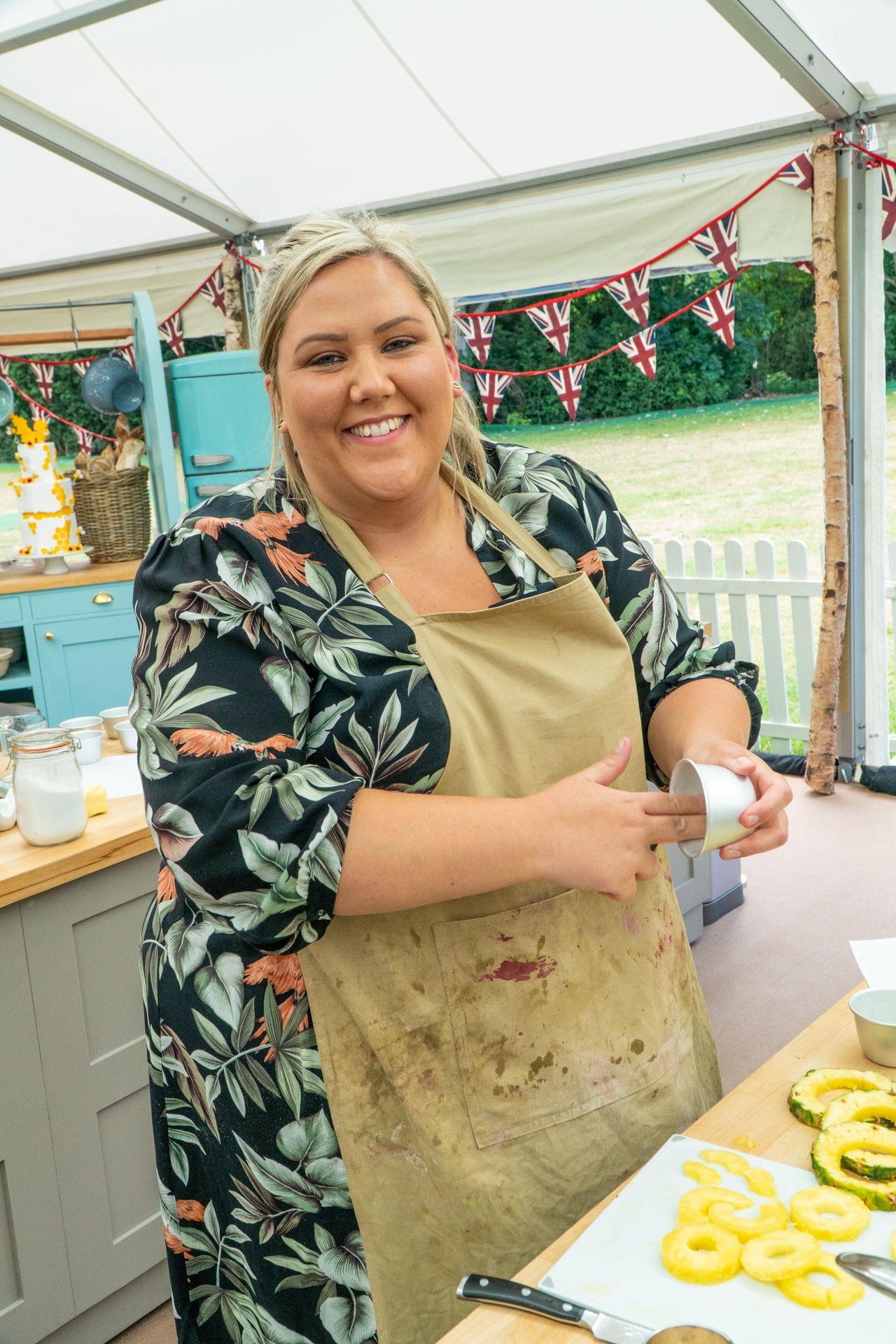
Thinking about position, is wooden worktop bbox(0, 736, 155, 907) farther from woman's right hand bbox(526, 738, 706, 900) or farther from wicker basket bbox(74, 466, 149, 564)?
wicker basket bbox(74, 466, 149, 564)

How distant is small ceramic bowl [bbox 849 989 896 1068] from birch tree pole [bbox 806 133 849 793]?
3.60 metres

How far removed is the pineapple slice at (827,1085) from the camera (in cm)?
110

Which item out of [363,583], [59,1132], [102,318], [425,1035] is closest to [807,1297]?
[425,1035]

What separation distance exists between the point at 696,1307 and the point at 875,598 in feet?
14.3

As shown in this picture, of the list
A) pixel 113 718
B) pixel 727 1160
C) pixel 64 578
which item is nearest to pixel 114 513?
pixel 64 578

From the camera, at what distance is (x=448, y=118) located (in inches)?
191

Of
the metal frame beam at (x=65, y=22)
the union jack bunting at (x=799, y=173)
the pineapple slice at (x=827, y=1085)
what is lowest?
the pineapple slice at (x=827, y=1085)

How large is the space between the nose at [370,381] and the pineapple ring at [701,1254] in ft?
2.76

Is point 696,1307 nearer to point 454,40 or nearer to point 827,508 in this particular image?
point 827,508

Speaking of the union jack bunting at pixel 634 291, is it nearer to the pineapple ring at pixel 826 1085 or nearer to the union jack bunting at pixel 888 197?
the union jack bunting at pixel 888 197

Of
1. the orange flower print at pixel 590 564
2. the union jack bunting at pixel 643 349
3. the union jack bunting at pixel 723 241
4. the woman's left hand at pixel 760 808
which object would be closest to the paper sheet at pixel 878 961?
the woman's left hand at pixel 760 808

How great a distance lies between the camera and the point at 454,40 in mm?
4484

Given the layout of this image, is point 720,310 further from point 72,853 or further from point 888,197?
point 72,853

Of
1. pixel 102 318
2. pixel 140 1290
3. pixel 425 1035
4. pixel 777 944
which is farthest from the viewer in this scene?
pixel 102 318
